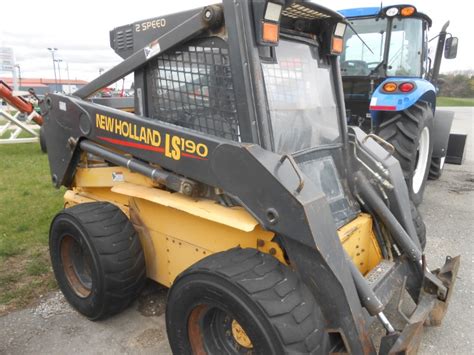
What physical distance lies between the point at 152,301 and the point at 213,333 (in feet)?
3.16

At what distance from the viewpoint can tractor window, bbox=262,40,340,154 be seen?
228cm

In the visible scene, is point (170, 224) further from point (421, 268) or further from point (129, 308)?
point (421, 268)

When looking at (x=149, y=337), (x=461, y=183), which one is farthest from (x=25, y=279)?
(x=461, y=183)

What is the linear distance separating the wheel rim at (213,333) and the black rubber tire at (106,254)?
0.69 meters

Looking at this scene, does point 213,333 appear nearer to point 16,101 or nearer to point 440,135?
point 440,135

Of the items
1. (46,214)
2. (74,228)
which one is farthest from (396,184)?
(46,214)

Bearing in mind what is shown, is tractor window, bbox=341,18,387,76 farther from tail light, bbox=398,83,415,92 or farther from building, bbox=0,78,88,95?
building, bbox=0,78,88,95

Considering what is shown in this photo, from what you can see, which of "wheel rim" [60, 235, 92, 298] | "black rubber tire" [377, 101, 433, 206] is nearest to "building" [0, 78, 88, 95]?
"wheel rim" [60, 235, 92, 298]

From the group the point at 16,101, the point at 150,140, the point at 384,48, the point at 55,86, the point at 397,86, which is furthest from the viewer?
the point at 55,86

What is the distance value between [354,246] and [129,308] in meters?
1.60

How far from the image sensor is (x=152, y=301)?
9.71 ft

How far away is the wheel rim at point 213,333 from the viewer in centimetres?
202

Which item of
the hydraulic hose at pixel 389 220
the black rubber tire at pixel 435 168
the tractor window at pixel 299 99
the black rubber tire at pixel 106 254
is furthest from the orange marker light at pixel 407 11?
the black rubber tire at pixel 106 254

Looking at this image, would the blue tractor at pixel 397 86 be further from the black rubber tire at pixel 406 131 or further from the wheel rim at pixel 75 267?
the wheel rim at pixel 75 267
